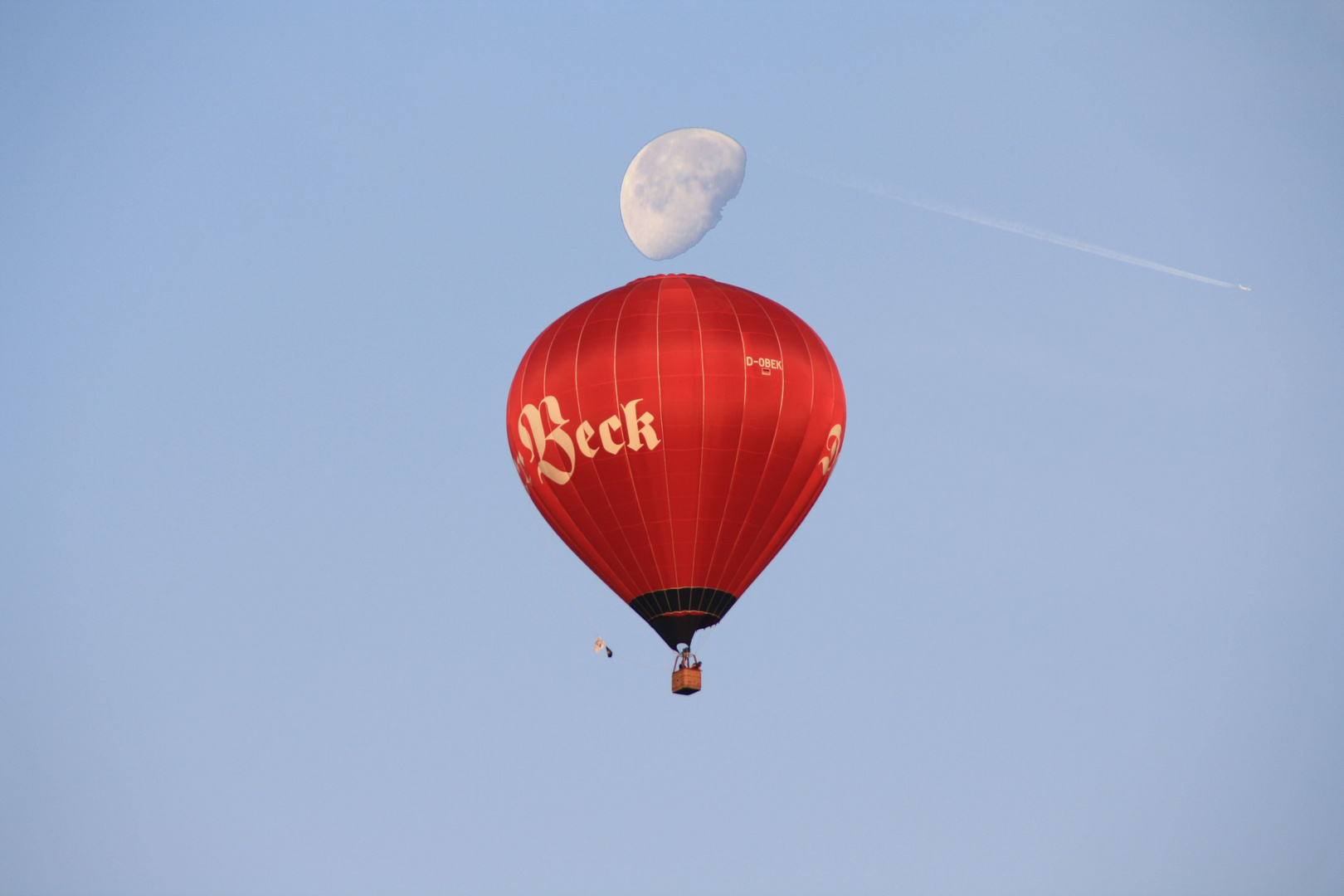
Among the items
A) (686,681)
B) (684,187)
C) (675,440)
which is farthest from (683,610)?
(684,187)

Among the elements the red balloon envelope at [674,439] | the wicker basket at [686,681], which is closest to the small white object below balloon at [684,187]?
the red balloon envelope at [674,439]

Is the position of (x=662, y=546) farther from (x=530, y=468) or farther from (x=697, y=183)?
(x=697, y=183)

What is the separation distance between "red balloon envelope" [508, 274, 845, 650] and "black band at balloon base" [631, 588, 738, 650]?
0.09ft

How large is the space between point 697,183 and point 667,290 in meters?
4.75

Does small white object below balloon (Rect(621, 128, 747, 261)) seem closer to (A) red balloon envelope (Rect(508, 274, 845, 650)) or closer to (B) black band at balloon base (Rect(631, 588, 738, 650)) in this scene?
(A) red balloon envelope (Rect(508, 274, 845, 650))

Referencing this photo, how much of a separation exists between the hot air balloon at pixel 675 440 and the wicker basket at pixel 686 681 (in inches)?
2.2

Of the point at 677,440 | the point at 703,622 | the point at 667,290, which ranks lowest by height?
the point at 703,622

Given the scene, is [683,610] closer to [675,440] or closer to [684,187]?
[675,440]

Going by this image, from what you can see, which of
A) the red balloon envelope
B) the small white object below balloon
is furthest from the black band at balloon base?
the small white object below balloon

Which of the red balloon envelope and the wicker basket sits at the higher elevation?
the red balloon envelope

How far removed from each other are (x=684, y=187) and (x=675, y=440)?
844cm

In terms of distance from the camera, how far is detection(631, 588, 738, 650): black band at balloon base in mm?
60531

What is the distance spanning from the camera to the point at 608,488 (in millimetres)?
60688

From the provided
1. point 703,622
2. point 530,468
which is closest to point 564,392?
point 530,468
